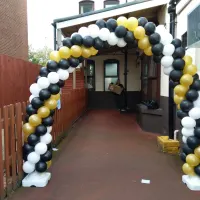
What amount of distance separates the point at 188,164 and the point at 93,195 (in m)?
1.61

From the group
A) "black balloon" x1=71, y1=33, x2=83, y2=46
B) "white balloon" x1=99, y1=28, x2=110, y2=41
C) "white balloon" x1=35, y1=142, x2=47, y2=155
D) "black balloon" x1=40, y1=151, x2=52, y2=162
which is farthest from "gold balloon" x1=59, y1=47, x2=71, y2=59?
"black balloon" x1=40, y1=151, x2=52, y2=162

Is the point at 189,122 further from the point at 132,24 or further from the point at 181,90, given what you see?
the point at 132,24

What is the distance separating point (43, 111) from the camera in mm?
4102

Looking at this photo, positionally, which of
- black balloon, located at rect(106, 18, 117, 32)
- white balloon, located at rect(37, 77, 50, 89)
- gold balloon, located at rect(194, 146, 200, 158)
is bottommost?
gold balloon, located at rect(194, 146, 200, 158)

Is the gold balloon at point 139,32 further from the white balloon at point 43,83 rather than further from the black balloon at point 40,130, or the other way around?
the black balloon at point 40,130

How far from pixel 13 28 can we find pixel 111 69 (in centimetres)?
638

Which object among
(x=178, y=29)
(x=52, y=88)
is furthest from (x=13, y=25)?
(x=52, y=88)

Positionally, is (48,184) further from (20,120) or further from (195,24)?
(195,24)

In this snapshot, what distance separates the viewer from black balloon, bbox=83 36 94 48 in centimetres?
409

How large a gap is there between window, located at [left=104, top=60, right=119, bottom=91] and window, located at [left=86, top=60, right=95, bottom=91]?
768 millimetres

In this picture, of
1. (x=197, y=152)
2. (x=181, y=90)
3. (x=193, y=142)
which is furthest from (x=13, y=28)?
(x=197, y=152)

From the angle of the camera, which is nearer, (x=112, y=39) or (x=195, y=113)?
(x=195, y=113)

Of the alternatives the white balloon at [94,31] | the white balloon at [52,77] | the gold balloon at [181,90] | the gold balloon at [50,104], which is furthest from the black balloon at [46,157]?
the gold balloon at [181,90]

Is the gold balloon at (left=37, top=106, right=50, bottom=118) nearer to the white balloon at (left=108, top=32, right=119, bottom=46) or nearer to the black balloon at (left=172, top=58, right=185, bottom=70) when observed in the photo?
the white balloon at (left=108, top=32, right=119, bottom=46)
